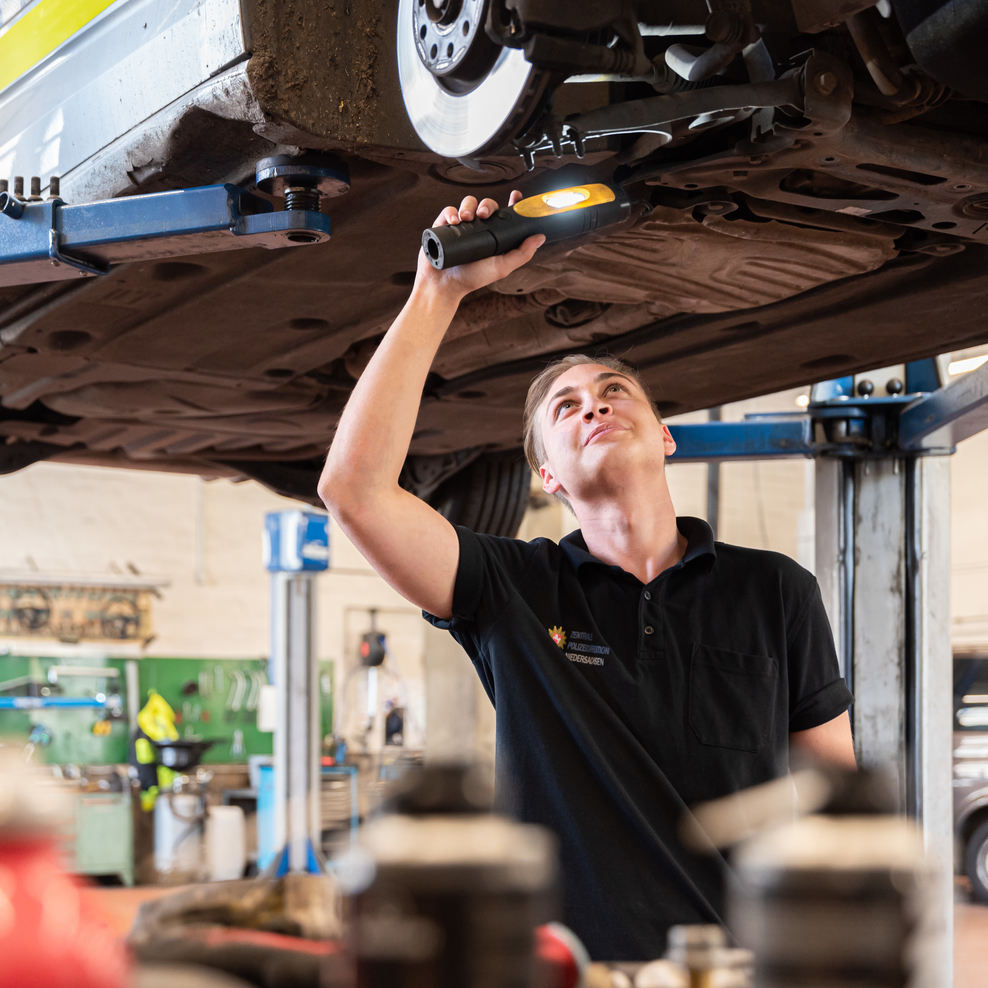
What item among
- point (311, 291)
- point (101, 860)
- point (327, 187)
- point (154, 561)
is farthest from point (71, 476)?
point (327, 187)

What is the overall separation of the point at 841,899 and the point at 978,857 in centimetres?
825

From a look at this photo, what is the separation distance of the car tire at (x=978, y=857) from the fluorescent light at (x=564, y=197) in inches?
287

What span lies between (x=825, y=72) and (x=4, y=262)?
1392mm

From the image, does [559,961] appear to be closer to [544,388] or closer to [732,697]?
[732,697]

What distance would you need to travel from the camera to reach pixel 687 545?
6.33ft

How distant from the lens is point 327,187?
6.05 ft

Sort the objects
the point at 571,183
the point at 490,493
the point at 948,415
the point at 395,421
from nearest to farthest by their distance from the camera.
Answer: the point at 395,421, the point at 571,183, the point at 948,415, the point at 490,493

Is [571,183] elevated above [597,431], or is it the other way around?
[571,183]

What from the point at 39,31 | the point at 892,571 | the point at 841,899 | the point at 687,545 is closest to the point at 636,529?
the point at 687,545

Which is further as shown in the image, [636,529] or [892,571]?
[892,571]

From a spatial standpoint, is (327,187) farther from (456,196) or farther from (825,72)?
(825,72)

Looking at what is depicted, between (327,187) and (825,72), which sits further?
(327,187)

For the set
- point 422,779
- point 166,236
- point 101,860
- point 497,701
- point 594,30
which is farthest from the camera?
point 101,860

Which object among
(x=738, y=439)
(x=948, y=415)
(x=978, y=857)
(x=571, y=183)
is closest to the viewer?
(x=571, y=183)
